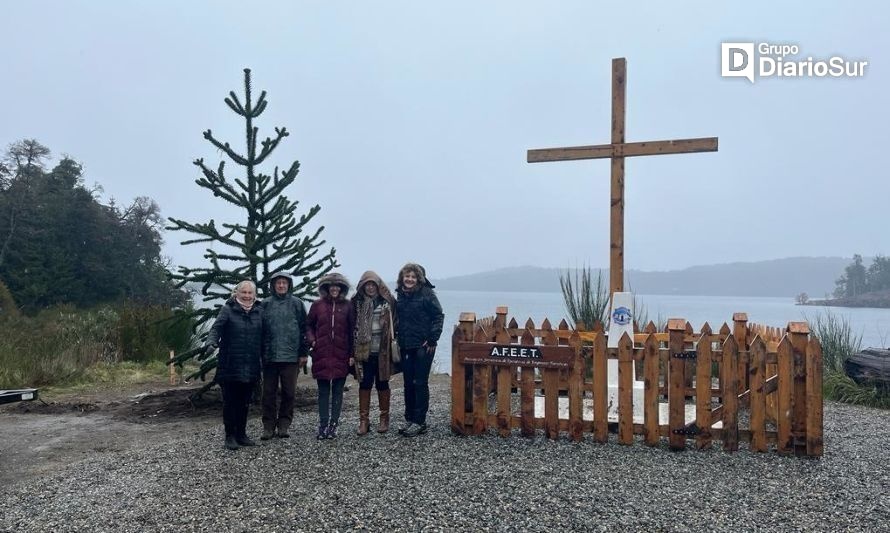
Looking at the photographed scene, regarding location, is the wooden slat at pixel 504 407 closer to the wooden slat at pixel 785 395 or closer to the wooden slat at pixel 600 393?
the wooden slat at pixel 600 393

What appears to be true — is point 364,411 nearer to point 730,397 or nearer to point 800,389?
point 730,397

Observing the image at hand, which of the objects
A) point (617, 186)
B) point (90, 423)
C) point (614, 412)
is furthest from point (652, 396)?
point (90, 423)

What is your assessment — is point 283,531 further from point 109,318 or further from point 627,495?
point 109,318

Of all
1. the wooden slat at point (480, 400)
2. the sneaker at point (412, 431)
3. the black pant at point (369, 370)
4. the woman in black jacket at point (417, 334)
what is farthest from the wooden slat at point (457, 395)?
the black pant at point (369, 370)

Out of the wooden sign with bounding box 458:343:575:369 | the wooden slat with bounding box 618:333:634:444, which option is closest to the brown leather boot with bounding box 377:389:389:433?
the wooden sign with bounding box 458:343:575:369

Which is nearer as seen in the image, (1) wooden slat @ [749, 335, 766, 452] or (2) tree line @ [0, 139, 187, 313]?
(1) wooden slat @ [749, 335, 766, 452]

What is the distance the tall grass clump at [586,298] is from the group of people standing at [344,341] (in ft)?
21.0

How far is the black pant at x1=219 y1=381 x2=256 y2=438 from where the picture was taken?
603 centimetres

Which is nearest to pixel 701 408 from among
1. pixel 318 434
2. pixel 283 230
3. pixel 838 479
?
pixel 838 479

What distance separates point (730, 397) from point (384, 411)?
11.4 ft

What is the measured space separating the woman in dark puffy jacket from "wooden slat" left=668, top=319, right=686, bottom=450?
4.09 meters

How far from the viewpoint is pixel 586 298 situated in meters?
12.6

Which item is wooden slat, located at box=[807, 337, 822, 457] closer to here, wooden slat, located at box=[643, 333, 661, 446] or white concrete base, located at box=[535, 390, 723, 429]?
white concrete base, located at box=[535, 390, 723, 429]

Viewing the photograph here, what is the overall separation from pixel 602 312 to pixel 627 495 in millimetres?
8120
